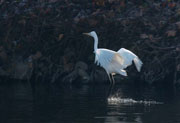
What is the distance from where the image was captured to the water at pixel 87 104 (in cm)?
1102

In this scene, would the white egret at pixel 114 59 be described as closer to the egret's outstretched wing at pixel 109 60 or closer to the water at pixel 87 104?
the egret's outstretched wing at pixel 109 60

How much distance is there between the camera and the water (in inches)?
434

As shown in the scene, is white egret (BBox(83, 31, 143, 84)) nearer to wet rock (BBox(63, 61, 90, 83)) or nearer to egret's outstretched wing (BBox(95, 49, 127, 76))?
egret's outstretched wing (BBox(95, 49, 127, 76))

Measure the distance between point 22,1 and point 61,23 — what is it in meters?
1.56

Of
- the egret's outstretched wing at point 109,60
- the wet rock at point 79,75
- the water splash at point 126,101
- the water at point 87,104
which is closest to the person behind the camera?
the water at point 87,104

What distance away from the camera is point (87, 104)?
13117 millimetres

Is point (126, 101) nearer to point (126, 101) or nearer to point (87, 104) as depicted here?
point (126, 101)

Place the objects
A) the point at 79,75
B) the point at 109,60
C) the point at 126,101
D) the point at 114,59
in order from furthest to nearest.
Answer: the point at 79,75, the point at 114,59, the point at 109,60, the point at 126,101

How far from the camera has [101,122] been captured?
10.6 metres

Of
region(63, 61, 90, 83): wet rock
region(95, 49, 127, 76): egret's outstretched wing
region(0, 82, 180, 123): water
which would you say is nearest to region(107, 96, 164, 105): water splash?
region(0, 82, 180, 123): water

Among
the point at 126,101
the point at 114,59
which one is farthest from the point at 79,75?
the point at 126,101

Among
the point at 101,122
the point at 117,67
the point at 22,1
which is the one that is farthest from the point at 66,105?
the point at 22,1

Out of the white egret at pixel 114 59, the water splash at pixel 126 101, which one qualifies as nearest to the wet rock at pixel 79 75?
the white egret at pixel 114 59

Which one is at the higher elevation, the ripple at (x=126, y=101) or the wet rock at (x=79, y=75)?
Answer: the wet rock at (x=79, y=75)
